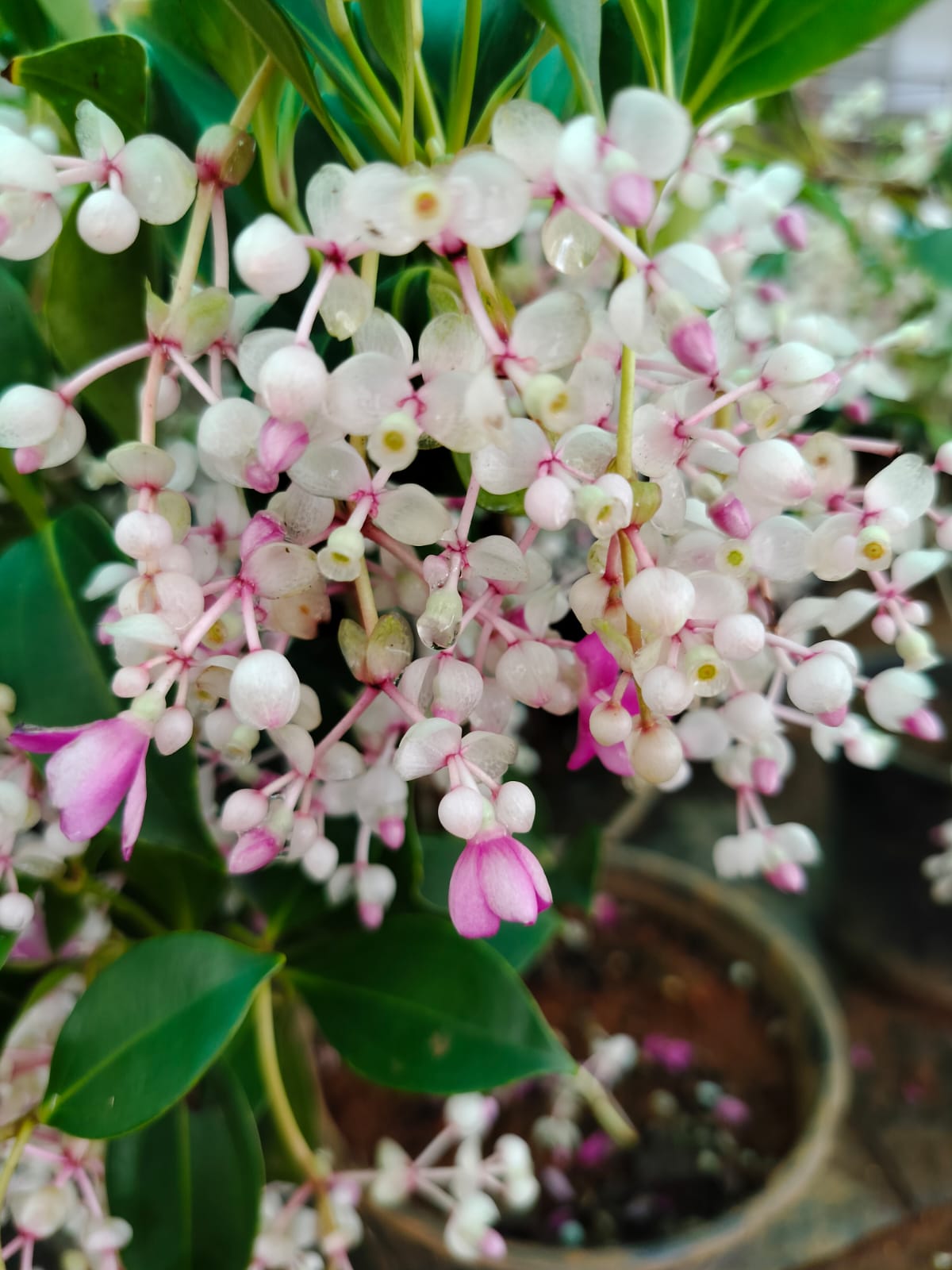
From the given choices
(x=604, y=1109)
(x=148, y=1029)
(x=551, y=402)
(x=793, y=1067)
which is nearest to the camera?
(x=551, y=402)

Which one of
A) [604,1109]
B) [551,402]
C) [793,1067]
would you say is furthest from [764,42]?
[793,1067]

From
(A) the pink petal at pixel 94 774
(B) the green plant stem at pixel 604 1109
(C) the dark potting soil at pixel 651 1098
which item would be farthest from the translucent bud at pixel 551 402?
(C) the dark potting soil at pixel 651 1098

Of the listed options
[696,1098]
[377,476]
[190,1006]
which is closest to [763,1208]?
[696,1098]

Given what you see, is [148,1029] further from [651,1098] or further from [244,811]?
[651,1098]

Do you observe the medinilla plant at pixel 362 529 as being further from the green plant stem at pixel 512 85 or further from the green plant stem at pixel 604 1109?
the green plant stem at pixel 604 1109

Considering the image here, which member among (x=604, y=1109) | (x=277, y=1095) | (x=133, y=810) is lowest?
(x=604, y=1109)

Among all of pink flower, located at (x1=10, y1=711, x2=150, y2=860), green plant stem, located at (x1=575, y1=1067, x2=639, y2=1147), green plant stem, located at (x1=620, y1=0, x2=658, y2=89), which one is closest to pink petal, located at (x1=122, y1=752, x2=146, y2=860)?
pink flower, located at (x1=10, y1=711, x2=150, y2=860)
